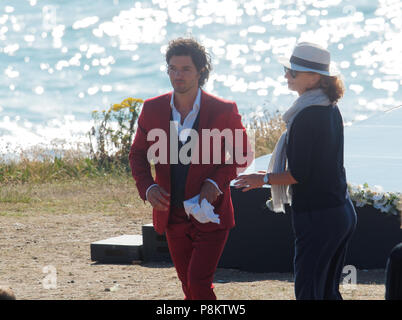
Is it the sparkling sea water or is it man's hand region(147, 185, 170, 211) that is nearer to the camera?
man's hand region(147, 185, 170, 211)

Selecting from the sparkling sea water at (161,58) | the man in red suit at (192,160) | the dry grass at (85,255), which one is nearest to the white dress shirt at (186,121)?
the man in red suit at (192,160)

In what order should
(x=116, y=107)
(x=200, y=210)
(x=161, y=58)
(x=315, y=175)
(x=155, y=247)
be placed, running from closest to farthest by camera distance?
(x=315, y=175)
(x=200, y=210)
(x=155, y=247)
(x=116, y=107)
(x=161, y=58)

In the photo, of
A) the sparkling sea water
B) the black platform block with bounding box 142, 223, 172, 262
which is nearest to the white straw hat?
the black platform block with bounding box 142, 223, 172, 262

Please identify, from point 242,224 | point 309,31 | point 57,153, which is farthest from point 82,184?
point 309,31

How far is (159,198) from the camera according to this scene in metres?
4.30

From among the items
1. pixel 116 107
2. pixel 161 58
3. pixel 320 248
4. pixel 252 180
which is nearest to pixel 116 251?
pixel 252 180

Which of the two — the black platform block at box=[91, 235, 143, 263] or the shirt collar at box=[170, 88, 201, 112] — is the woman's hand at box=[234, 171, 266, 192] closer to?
the shirt collar at box=[170, 88, 201, 112]

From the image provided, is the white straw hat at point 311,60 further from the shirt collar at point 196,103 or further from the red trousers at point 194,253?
the red trousers at point 194,253

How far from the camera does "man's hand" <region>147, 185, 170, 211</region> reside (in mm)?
4305

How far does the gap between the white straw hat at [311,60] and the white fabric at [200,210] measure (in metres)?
0.89

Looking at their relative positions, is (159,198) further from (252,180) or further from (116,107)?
(116,107)

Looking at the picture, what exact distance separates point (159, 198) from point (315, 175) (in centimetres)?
91

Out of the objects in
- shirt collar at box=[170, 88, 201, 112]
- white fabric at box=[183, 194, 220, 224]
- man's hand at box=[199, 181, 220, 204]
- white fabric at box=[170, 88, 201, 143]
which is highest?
shirt collar at box=[170, 88, 201, 112]

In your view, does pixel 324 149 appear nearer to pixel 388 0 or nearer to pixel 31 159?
pixel 31 159
